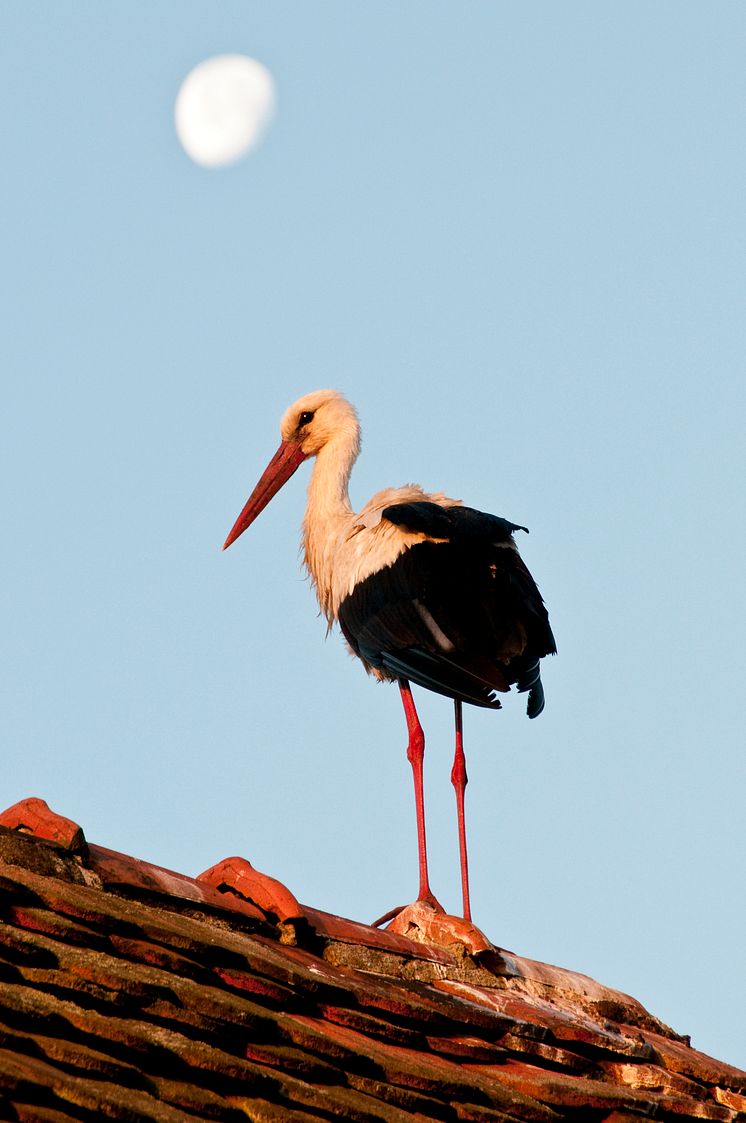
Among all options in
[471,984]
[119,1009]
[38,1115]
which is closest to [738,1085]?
[471,984]

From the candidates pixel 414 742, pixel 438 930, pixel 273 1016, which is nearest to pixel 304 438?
pixel 414 742

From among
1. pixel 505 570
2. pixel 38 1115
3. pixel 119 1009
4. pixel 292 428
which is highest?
pixel 292 428

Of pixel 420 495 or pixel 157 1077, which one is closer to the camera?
pixel 157 1077

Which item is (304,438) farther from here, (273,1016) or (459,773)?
(273,1016)

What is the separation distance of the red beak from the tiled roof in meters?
4.99

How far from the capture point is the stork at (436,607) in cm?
721

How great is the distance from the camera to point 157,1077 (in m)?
3.11

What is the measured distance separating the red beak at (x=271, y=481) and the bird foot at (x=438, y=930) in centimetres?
493

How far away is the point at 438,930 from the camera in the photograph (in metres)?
5.20

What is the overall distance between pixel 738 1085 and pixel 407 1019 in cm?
144

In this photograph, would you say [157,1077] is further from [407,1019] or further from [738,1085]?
[738,1085]

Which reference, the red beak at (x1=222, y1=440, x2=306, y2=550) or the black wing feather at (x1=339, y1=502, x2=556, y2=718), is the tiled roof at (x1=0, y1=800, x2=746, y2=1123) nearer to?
the black wing feather at (x1=339, y1=502, x2=556, y2=718)

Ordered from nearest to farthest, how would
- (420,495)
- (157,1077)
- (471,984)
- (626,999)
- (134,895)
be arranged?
(157,1077) < (134,895) < (471,984) < (626,999) < (420,495)

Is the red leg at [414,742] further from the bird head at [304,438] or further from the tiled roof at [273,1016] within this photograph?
the tiled roof at [273,1016]
